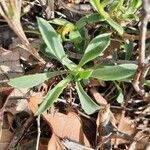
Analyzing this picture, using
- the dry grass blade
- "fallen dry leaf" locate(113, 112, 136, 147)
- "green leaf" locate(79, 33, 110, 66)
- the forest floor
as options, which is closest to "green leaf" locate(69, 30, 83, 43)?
the forest floor

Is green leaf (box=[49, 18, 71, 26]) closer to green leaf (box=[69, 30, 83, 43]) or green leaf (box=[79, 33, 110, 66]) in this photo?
green leaf (box=[69, 30, 83, 43])

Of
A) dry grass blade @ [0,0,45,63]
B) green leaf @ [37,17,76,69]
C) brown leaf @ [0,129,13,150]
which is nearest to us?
dry grass blade @ [0,0,45,63]

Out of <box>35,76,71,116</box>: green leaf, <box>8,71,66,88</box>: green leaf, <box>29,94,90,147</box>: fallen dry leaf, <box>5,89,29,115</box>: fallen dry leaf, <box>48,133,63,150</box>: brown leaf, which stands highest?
<box>8,71,66,88</box>: green leaf

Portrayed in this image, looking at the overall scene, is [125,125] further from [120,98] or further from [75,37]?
[75,37]

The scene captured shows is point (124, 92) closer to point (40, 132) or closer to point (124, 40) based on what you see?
point (124, 40)

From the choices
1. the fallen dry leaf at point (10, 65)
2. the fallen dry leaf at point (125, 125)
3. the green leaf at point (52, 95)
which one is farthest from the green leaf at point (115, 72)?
the fallen dry leaf at point (10, 65)
